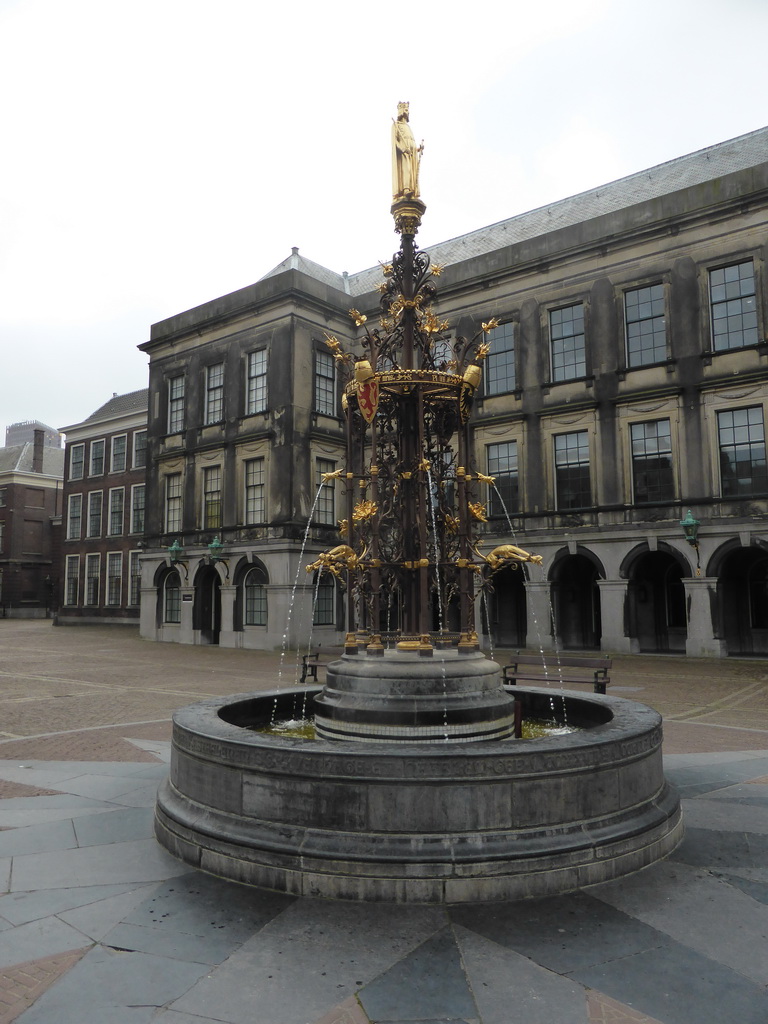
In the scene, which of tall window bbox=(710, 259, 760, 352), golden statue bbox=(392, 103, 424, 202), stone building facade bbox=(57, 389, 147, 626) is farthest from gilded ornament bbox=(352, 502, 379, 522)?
stone building facade bbox=(57, 389, 147, 626)

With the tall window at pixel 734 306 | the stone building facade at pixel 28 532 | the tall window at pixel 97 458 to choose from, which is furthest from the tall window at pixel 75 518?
the tall window at pixel 734 306

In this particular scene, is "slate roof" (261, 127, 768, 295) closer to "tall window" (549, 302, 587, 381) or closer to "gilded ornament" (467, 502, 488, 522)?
"tall window" (549, 302, 587, 381)

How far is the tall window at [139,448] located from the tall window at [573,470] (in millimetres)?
29456

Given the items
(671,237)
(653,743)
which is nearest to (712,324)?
(671,237)

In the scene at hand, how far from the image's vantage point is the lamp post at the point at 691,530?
23.9 meters

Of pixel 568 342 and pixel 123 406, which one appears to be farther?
pixel 123 406

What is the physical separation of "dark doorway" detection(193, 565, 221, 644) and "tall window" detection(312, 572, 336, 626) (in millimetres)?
5066

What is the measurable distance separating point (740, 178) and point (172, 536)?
27.1 meters

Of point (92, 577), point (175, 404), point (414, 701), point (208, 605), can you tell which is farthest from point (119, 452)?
point (414, 701)

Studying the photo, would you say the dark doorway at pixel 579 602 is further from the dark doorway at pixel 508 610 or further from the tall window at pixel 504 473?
the tall window at pixel 504 473

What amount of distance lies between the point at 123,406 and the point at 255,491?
24435mm

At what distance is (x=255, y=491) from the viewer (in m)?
32.1

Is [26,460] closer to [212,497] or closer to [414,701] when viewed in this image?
[212,497]

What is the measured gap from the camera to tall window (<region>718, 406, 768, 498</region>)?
23891 mm
